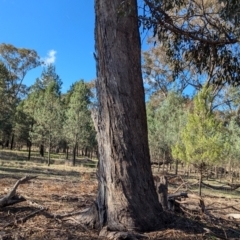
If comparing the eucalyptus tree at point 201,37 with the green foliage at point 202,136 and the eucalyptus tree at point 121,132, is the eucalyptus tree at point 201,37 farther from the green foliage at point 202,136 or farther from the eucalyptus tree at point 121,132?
the green foliage at point 202,136

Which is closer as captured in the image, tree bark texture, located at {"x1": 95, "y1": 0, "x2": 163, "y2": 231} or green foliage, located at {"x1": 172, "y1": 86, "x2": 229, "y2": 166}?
tree bark texture, located at {"x1": 95, "y1": 0, "x2": 163, "y2": 231}

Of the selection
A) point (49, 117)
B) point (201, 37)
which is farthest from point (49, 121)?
point (201, 37)

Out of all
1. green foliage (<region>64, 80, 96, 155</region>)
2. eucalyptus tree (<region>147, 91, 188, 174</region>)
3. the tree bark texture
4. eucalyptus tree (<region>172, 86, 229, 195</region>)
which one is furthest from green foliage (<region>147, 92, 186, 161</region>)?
the tree bark texture

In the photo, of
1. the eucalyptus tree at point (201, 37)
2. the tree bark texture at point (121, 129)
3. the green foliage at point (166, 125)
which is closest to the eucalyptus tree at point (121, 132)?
the tree bark texture at point (121, 129)

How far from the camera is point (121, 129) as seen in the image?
3422 millimetres

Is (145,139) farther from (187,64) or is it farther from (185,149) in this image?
Result: (185,149)

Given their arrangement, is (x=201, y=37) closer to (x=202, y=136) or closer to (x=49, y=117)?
(x=202, y=136)

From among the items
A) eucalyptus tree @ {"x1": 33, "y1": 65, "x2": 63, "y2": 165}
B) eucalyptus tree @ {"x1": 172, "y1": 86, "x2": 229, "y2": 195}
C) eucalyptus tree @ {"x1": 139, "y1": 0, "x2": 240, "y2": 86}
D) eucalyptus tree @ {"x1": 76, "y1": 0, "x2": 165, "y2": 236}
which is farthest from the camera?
eucalyptus tree @ {"x1": 33, "y1": 65, "x2": 63, "y2": 165}

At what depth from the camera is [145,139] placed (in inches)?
140

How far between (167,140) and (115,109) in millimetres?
23559

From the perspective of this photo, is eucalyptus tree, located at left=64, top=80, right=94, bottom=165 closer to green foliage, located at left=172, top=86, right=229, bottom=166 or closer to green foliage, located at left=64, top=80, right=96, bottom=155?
green foliage, located at left=64, top=80, right=96, bottom=155

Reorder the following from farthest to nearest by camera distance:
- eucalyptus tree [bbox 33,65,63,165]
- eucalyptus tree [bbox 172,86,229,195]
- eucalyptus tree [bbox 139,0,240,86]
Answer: eucalyptus tree [bbox 33,65,63,165] → eucalyptus tree [bbox 172,86,229,195] → eucalyptus tree [bbox 139,0,240,86]

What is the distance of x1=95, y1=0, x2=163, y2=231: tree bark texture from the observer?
3.34m

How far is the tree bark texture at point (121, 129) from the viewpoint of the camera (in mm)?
3340
